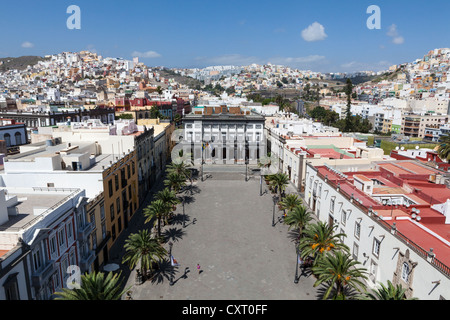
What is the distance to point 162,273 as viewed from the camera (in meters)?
30.1

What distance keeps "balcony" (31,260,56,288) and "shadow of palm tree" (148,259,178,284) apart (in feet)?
34.4

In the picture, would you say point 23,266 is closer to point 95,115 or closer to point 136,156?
point 136,156

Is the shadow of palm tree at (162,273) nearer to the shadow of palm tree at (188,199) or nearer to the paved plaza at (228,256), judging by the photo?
the paved plaza at (228,256)

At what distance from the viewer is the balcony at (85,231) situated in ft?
82.3

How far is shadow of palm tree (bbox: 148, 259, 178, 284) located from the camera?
29156 millimetres

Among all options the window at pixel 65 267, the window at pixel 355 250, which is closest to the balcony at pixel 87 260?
the window at pixel 65 267

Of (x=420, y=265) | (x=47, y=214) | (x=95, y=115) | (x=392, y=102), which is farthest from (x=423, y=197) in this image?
(x=392, y=102)

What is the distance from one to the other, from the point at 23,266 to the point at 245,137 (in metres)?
63.9

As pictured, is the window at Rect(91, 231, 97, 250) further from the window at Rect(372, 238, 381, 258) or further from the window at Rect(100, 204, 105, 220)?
the window at Rect(372, 238, 381, 258)

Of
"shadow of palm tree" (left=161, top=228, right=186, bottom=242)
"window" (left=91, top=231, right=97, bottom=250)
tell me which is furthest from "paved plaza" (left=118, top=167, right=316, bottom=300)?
"window" (left=91, top=231, right=97, bottom=250)

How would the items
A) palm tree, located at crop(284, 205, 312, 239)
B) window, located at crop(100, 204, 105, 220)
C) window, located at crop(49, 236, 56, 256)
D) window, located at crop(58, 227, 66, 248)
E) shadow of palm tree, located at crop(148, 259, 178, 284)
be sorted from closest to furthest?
1. window, located at crop(49, 236, 56, 256)
2. window, located at crop(58, 227, 66, 248)
3. shadow of palm tree, located at crop(148, 259, 178, 284)
4. window, located at crop(100, 204, 105, 220)
5. palm tree, located at crop(284, 205, 312, 239)

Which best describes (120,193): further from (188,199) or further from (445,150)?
(445,150)

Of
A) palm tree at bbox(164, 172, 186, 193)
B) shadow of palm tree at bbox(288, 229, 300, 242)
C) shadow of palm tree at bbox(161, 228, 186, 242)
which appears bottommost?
shadow of palm tree at bbox(288, 229, 300, 242)

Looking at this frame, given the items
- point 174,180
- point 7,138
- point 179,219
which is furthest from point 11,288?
point 7,138
